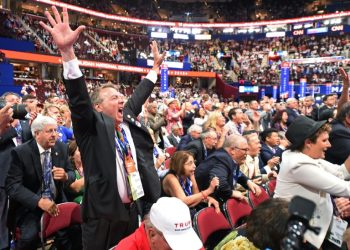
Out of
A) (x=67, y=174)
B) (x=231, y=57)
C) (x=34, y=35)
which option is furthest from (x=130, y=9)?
(x=67, y=174)

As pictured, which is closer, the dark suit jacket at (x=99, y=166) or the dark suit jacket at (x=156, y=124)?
the dark suit jacket at (x=99, y=166)

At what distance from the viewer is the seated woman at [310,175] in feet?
7.87

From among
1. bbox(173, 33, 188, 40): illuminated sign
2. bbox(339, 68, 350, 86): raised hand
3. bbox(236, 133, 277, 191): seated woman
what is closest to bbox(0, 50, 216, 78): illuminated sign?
bbox(173, 33, 188, 40): illuminated sign

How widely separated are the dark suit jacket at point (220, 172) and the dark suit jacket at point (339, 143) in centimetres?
100

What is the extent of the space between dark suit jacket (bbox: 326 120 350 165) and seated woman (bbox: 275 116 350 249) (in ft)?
3.01

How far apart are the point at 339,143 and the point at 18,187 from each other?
8.76 feet

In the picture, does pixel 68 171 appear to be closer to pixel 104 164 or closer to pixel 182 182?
pixel 182 182

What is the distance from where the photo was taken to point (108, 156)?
2.38 meters

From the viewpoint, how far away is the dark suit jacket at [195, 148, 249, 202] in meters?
3.92

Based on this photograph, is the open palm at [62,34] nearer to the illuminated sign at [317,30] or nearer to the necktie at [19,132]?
the necktie at [19,132]

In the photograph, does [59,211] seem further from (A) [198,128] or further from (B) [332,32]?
(B) [332,32]

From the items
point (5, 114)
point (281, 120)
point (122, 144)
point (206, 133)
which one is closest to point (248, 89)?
point (281, 120)

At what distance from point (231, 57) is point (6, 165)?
35452mm

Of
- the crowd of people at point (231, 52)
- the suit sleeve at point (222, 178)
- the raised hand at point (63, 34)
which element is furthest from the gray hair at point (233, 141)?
the crowd of people at point (231, 52)
